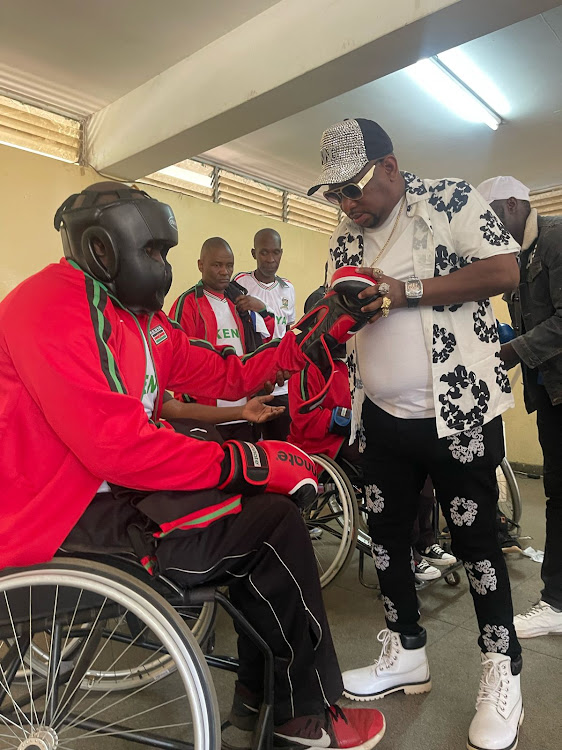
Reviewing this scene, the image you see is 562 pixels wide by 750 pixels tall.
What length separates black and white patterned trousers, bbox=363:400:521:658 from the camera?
4.74 feet

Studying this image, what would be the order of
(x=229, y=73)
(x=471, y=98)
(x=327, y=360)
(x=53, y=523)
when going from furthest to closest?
(x=471, y=98) → (x=229, y=73) → (x=327, y=360) → (x=53, y=523)

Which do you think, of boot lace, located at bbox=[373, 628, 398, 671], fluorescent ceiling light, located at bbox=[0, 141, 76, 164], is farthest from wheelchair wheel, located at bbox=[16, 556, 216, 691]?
fluorescent ceiling light, located at bbox=[0, 141, 76, 164]

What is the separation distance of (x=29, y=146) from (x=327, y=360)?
3.04m

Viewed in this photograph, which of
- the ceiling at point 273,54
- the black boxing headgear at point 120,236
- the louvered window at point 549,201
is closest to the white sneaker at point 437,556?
the black boxing headgear at point 120,236

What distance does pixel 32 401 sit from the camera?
3.71ft

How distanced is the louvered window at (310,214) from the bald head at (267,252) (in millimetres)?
1772

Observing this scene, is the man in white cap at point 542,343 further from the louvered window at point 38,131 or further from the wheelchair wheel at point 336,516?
the louvered window at point 38,131

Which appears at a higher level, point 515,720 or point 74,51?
point 74,51

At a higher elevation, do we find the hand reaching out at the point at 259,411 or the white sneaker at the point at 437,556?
the hand reaching out at the point at 259,411

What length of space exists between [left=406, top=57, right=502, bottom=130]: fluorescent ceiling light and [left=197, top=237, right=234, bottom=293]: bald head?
4.85 feet

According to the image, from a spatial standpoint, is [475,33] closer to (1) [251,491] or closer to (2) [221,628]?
(1) [251,491]

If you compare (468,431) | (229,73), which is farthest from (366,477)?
(229,73)

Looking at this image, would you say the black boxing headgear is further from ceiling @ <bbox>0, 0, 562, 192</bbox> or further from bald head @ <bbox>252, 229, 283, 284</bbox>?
bald head @ <bbox>252, 229, 283, 284</bbox>

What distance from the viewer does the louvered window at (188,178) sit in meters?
4.34
